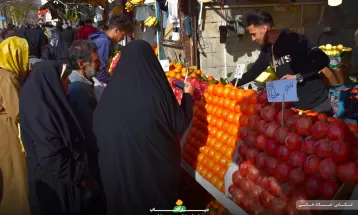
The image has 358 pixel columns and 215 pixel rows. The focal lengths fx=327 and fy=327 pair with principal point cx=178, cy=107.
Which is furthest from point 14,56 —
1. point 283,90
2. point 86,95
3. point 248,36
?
point 248,36

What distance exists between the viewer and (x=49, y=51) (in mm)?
7309

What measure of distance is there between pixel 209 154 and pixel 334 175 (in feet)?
4.81

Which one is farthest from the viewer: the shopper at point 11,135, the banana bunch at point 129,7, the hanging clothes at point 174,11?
the banana bunch at point 129,7

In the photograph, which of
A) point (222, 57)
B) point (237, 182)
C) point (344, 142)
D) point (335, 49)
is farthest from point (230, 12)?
point (344, 142)

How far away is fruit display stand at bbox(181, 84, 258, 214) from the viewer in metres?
2.70

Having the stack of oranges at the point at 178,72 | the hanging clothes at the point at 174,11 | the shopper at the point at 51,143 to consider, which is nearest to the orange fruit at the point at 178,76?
the stack of oranges at the point at 178,72

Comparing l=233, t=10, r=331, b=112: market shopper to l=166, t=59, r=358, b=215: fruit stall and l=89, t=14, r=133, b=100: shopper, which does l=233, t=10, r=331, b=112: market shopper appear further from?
l=89, t=14, r=133, b=100: shopper

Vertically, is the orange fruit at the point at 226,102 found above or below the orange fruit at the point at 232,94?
below

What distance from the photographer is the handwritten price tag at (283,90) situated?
2064mm

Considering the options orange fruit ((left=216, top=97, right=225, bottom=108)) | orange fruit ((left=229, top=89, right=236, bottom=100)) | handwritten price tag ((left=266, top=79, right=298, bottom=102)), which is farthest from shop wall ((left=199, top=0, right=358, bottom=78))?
handwritten price tag ((left=266, top=79, right=298, bottom=102))

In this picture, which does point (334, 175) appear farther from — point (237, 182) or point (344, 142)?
point (237, 182)

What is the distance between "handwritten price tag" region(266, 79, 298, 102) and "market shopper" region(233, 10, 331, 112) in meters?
1.12

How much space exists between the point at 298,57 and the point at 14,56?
2.83 meters

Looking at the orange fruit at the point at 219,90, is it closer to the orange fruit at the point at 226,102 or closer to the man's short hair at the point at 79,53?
the orange fruit at the point at 226,102
